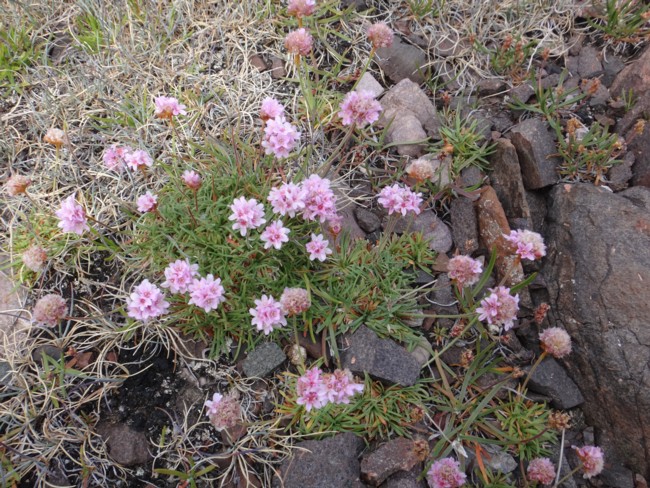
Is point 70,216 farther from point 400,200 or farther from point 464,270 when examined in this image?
point 464,270

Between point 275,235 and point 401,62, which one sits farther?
point 401,62

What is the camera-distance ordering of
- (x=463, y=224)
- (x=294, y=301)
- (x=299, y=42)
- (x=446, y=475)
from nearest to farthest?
1. (x=446, y=475)
2. (x=294, y=301)
3. (x=299, y=42)
4. (x=463, y=224)

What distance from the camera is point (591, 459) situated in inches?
102

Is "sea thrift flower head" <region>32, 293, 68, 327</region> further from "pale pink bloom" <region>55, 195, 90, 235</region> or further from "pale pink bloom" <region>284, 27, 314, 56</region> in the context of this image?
"pale pink bloom" <region>284, 27, 314, 56</region>

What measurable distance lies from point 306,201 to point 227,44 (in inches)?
75.3

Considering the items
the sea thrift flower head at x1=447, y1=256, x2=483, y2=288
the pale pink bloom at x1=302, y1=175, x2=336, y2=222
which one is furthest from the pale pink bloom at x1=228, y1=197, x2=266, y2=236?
the sea thrift flower head at x1=447, y1=256, x2=483, y2=288

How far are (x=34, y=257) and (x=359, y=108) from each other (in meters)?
2.01

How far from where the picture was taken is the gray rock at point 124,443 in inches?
107

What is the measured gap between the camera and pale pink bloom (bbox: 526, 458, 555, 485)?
103 inches

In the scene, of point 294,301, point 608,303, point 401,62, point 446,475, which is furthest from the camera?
point 401,62

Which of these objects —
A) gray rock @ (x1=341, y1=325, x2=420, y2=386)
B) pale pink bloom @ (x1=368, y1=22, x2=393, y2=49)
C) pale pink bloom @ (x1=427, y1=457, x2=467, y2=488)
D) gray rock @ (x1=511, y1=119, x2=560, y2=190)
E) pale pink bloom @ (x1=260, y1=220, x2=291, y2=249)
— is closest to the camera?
pale pink bloom @ (x1=427, y1=457, x2=467, y2=488)

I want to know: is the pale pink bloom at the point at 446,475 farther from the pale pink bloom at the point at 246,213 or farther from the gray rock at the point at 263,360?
the pale pink bloom at the point at 246,213

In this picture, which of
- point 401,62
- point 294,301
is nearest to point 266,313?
point 294,301

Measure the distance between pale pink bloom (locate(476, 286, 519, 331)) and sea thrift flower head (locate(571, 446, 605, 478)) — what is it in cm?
71
